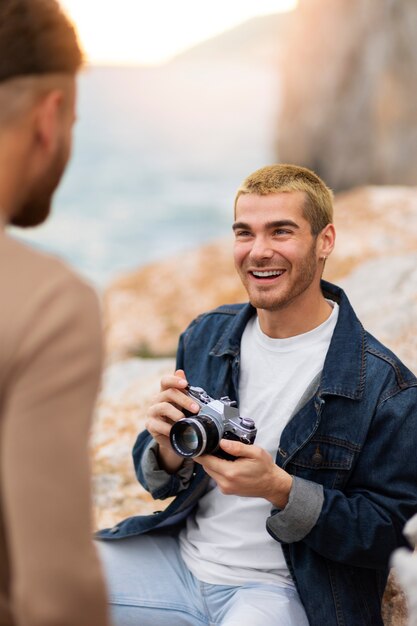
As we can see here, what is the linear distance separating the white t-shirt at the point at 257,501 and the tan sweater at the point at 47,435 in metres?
1.33

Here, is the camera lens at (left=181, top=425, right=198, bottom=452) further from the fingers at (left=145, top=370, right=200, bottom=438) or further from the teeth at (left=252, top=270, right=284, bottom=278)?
the teeth at (left=252, top=270, right=284, bottom=278)

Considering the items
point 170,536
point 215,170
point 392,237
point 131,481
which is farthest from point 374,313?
point 215,170

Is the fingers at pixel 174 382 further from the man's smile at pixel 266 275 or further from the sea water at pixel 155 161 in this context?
the sea water at pixel 155 161

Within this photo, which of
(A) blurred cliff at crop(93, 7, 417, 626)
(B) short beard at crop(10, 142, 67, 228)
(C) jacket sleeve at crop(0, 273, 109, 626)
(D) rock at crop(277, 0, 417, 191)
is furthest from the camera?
(D) rock at crop(277, 0, 417, 191)

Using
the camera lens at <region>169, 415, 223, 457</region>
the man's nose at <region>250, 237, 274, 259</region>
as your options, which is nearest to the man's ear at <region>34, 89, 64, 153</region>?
the camera lens at <region>169, 415, 223, 457</region>

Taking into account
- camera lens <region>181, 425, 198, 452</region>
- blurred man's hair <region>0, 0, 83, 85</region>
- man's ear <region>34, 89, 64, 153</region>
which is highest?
blurred man's hair <region>0, 0, 83, 85</region>

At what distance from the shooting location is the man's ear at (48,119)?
4.60ft

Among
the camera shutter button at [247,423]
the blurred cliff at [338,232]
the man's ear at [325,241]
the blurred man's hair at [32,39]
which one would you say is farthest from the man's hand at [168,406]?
the blurred man's hair at [32,39]

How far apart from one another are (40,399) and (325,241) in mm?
1766

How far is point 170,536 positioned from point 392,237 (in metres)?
4.99

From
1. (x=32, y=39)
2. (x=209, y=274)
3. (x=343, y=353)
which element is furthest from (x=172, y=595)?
(x=209, y=274)

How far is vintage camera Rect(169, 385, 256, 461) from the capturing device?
2.29m

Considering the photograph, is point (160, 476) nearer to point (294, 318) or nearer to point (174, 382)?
point (174, 382)

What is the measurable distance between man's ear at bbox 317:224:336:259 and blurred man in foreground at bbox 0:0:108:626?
5.07 ft
